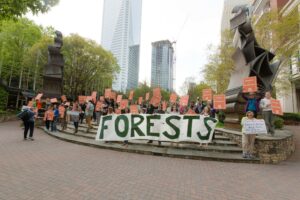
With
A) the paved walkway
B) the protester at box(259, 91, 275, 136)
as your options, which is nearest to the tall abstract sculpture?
the protester at box(259, 91, 275, 136)

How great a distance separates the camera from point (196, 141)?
8.70 m

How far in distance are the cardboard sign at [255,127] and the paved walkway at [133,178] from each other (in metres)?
1.11

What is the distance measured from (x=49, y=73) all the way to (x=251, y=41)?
15.6 metres

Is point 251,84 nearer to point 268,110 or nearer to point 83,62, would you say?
point 268,110

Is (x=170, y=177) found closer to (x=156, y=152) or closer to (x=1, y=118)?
(x=156, y=152)

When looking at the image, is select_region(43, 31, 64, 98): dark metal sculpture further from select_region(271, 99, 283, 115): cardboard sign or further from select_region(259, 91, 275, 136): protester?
select_region(271, 99, 283, 115): cardboard sign

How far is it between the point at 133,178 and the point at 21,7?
7550 mm

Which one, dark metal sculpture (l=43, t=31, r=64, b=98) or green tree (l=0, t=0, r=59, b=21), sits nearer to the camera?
green tree (l=0, t=0, r=59, b=21)

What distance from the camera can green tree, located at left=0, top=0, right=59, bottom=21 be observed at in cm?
809

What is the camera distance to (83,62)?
29844mm

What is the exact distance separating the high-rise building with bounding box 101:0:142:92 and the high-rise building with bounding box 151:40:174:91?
9.05m

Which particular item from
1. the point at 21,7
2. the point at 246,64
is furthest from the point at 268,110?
the point at 21,7

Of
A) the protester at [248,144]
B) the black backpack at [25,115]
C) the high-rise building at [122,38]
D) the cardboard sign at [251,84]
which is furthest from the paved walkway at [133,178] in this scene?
the high-rise building at [122,38]

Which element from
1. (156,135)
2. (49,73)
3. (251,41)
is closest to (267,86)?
(251,41)
